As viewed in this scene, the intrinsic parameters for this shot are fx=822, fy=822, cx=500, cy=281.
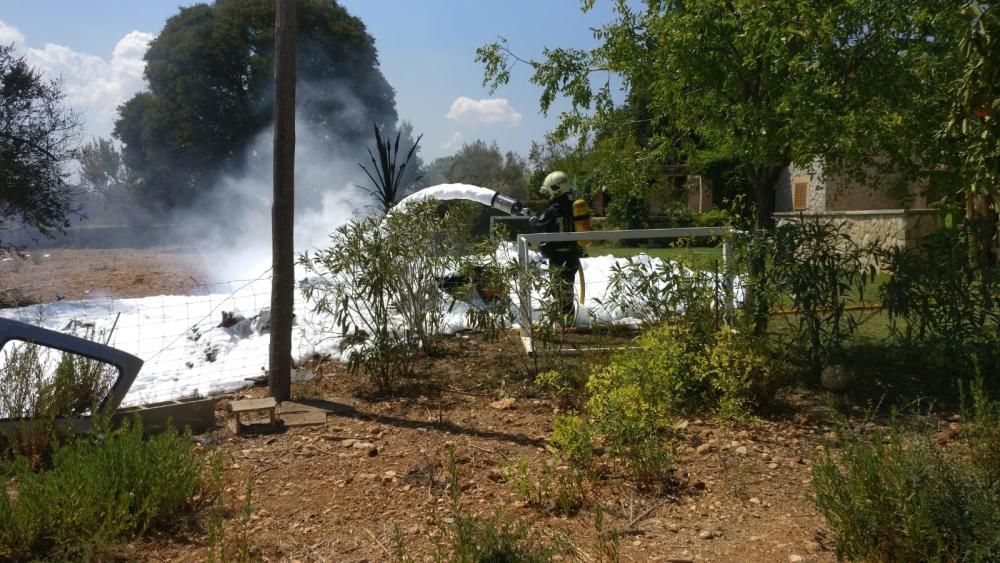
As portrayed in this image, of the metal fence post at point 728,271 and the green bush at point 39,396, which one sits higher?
the metal fence post at point 728,271

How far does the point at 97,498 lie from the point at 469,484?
6.00ft

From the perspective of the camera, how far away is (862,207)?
823 inches

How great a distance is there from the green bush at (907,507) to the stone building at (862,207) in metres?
3.36

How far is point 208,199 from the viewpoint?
36125 mm

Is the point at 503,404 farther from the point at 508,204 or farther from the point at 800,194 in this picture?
the point at 800,194

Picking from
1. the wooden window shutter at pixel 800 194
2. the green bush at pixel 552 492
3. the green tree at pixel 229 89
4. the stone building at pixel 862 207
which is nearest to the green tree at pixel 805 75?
the stone building at pixel 862 207

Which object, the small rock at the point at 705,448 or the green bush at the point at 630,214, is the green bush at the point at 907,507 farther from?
the green bush at the point at 630,214

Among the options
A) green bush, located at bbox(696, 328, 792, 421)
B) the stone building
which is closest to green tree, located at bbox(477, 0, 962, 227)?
the stone building

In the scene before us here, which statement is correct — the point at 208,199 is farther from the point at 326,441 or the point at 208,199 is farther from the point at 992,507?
the point at 992,507

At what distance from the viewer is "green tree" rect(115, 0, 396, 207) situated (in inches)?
1385

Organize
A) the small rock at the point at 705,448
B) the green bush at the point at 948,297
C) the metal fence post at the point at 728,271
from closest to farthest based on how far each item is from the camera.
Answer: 1. the small rock at the point at 705,448
2. the green bush at the point at 948,297
3. the metal fence post at the point at 728,271

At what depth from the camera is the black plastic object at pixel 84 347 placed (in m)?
4.75

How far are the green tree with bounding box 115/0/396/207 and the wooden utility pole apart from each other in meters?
29.1

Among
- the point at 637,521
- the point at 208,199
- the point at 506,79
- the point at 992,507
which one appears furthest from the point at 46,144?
the point at 208,199
